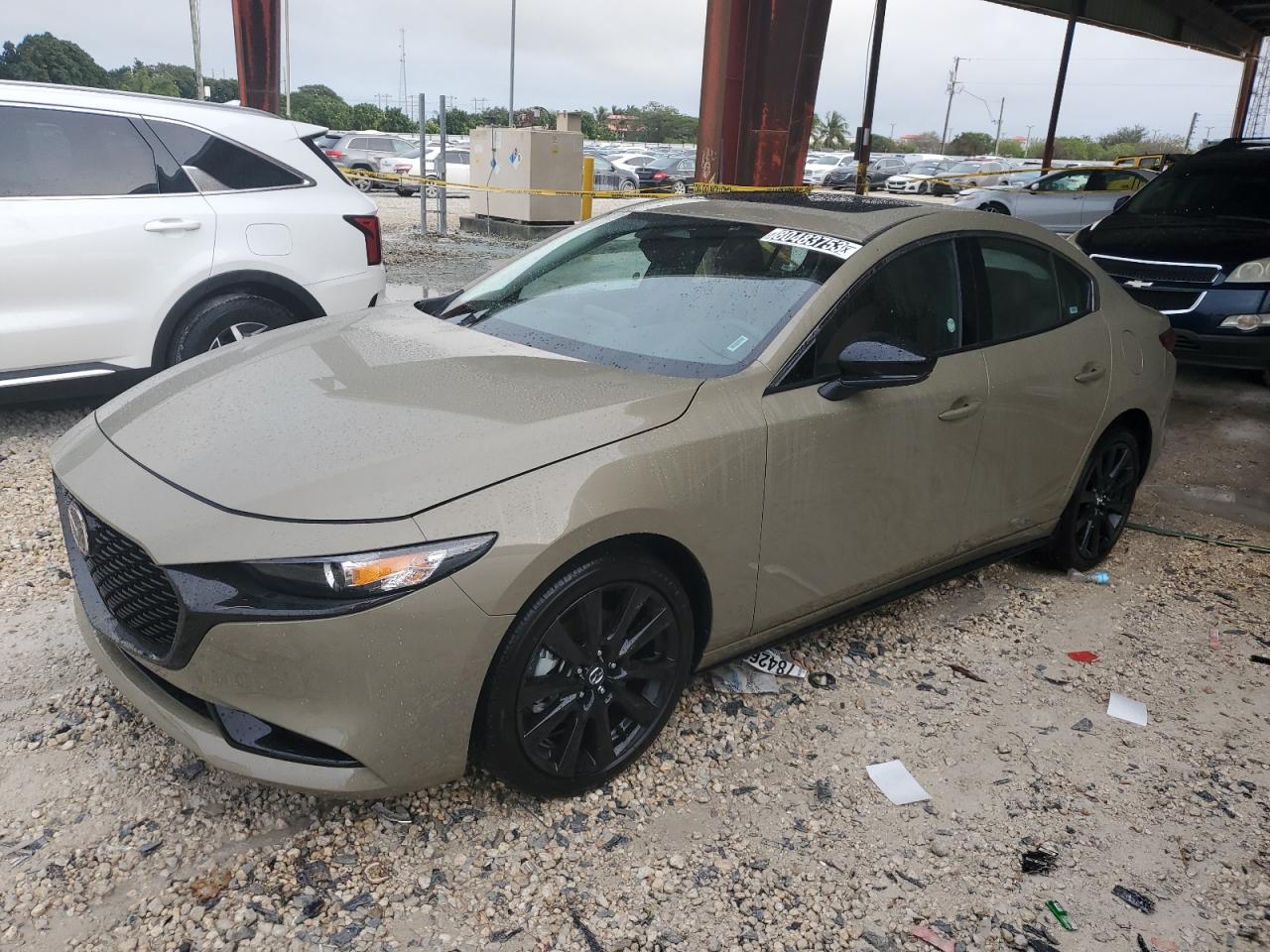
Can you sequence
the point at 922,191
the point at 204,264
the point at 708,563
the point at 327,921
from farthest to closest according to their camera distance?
the point at 922,191 < the point at 204,264 < the point at 708,563 < the point at 327,921

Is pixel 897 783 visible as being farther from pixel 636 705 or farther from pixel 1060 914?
pixel 636 705

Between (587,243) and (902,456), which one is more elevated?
(587,243)

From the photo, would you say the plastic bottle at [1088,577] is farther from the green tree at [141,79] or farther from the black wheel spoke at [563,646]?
the green tree at [141,79]

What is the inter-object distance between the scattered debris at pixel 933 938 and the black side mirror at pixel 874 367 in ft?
4.98

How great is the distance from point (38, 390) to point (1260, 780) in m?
5.54

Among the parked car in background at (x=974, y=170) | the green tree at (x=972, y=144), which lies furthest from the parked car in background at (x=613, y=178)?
the green tree at (x=972, y=144)

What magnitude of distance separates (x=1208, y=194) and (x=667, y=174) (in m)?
23.0

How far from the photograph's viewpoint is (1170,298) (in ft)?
25.9

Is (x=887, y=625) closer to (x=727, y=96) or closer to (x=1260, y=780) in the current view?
(x=1260, y=780)

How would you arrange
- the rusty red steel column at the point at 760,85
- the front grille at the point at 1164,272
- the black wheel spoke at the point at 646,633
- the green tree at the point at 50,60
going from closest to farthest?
1. the black wheel spoke at the point at 646,633
2. the front grille at the point at 1164,272
3. the rusty red steel column at the point at 760,85
4. the green tree at the point at 50,60

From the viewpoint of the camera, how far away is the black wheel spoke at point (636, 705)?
9.24 feet

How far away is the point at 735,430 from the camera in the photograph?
2.89m

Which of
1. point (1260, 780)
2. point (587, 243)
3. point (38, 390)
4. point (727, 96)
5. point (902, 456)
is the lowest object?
point (1260, 780)

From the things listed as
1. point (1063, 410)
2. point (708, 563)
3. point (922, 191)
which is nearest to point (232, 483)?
point (708, 563)
